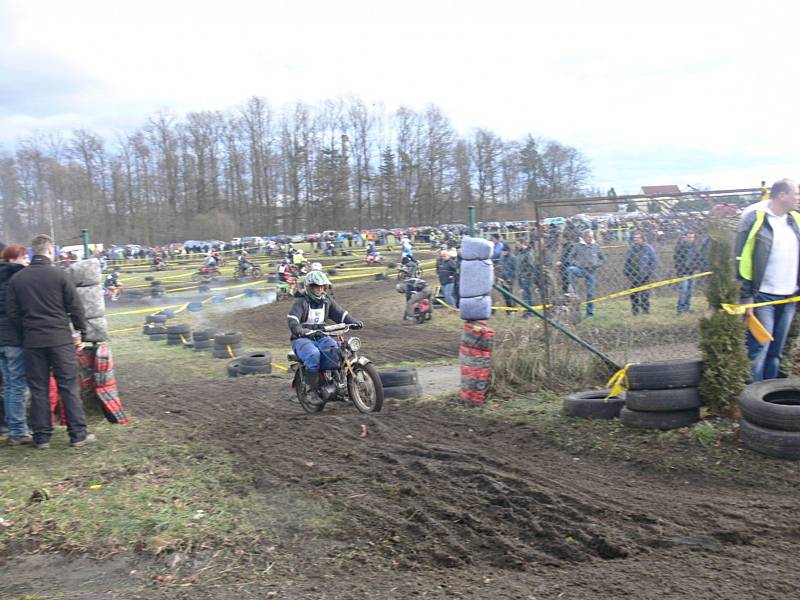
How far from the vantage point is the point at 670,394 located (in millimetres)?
6363

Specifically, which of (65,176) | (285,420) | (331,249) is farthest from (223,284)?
(65,176)

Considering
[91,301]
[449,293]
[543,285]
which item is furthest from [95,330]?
[449,293]

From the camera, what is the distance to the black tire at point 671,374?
6371mm

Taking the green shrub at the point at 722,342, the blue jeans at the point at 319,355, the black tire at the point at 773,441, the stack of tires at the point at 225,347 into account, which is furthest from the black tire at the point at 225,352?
the black tire at the point at 773,441

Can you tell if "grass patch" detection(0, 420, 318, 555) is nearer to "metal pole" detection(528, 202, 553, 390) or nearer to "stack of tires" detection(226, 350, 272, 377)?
"metal pole" detection(528, 202, 553, 390)

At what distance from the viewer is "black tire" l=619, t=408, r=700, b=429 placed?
636cm

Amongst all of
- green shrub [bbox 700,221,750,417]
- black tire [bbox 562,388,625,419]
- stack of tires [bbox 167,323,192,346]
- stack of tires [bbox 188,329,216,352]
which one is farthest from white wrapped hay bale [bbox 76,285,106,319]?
stack of tires [bbox 167,323,192,346]

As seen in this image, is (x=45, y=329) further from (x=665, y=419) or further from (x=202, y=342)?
(x=202, y=342)

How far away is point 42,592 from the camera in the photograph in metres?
4.25

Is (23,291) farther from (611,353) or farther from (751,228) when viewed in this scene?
(751,228)

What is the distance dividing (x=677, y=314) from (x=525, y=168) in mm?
78250

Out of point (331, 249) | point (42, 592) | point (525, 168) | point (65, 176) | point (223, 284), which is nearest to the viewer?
point (42, 592)

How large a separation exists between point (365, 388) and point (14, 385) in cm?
401

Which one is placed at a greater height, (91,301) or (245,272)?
(91,301)
